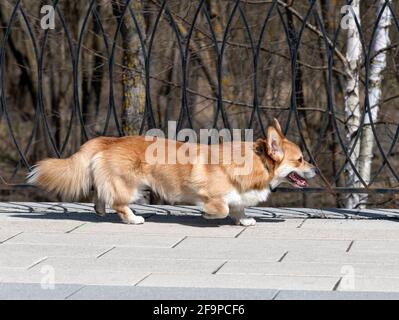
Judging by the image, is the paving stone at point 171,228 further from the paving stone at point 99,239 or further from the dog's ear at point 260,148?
the dog's ear at point 260,148

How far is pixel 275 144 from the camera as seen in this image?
22.8ft

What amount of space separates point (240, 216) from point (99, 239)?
118cm

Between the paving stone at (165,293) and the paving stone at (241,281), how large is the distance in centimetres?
13

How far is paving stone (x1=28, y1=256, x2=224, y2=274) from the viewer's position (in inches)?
224

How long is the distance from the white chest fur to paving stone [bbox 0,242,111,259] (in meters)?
1.11

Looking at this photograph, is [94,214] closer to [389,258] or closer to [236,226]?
[236,226]

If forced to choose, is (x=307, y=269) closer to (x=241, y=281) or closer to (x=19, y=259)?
(x=241, y=281)

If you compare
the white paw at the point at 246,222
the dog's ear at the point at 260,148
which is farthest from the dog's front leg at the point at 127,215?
the dog's ear at the point at 260,148

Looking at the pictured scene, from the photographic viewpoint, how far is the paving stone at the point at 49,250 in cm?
614

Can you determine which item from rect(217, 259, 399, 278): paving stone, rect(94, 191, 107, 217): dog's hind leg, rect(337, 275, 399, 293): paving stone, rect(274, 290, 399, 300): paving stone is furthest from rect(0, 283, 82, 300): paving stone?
rect(94, 191, 107, 217): dog's hind leg

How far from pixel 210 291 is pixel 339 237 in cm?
186

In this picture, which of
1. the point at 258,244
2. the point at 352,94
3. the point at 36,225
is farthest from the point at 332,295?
the point at 352,94

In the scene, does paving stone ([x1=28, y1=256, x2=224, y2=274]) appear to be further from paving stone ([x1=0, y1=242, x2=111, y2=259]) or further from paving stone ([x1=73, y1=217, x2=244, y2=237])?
paving stone ([x1=73, y1=217, x2=244, y2=237])

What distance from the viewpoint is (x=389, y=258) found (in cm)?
598
